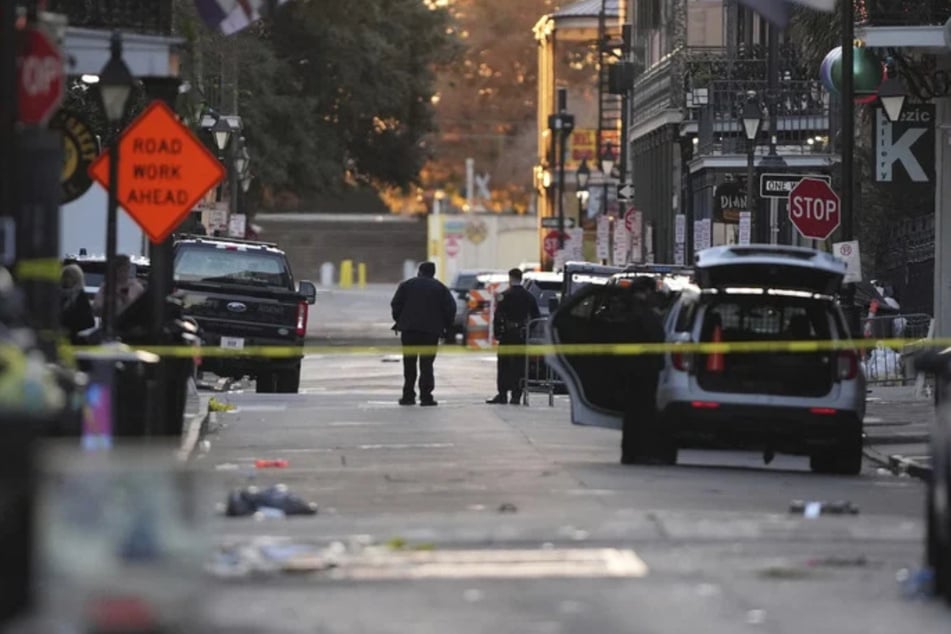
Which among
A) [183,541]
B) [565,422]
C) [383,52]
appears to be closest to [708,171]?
[383,52]

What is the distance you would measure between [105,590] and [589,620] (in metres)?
2.62

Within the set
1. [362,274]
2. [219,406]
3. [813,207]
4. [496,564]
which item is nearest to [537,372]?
[813,207]

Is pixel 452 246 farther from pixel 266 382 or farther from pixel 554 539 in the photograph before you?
pixel 554 539

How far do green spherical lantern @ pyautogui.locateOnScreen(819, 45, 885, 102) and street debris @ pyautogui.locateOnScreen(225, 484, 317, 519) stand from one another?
16139 millimetres

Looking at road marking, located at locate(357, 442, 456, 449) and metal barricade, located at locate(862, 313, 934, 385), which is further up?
metal barricade, located at locate(862, 313, 934, 385)

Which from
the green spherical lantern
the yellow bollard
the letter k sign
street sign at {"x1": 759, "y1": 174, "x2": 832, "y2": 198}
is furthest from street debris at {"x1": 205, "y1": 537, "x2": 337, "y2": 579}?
the yellow bollard

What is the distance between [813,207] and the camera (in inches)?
1272

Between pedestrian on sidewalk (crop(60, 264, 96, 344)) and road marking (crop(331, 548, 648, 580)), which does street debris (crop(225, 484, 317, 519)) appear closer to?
road marking (crop(331, 548, 648, 580))

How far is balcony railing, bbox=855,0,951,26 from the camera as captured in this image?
30.1 meters

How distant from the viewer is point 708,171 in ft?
167

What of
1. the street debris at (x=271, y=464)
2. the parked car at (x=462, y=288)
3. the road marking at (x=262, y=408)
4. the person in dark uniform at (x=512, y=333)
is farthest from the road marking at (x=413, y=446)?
the parked car at (x=462, y=288)

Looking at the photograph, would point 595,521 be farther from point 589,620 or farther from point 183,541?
point 183,541

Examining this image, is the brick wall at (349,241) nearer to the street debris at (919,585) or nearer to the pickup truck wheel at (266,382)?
the pickup truck wheel at (266,382)

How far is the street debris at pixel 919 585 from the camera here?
1265cm
